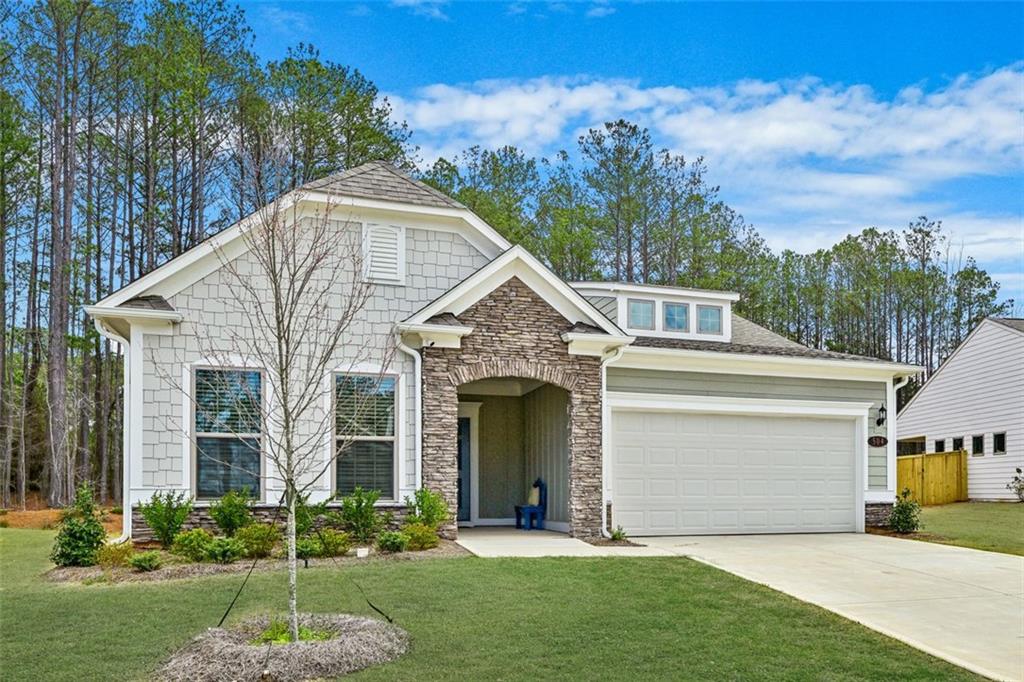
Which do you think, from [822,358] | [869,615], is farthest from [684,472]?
[869,615]

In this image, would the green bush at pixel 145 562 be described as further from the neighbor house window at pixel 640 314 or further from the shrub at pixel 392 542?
the neighbor house window at pixel 640 314

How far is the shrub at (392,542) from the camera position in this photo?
1192cm

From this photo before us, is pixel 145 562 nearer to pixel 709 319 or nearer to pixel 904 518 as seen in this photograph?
pixel 709 319

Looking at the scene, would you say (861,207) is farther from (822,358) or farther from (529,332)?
(529,332)

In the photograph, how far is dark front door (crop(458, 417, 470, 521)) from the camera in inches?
655

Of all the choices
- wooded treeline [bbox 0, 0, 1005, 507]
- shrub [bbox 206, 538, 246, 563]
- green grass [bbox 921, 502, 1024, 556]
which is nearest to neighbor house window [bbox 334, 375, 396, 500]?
shrub [bbox 206, 538, 246, 563]

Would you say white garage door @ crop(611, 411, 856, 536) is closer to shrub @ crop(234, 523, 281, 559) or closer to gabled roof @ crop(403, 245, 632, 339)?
gabled roof @ crop(403, 245, 632, 339)

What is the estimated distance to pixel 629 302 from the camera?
17062 mm

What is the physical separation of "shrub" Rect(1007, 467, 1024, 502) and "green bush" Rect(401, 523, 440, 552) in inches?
736

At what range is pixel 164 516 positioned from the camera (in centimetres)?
1202

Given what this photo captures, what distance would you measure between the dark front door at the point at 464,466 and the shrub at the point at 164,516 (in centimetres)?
561

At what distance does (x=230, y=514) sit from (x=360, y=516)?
5.85 feet

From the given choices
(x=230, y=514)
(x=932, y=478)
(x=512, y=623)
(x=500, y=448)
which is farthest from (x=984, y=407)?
(x=512, y=623)

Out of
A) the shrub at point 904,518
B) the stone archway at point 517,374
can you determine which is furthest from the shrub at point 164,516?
the shrub at point 904,518
